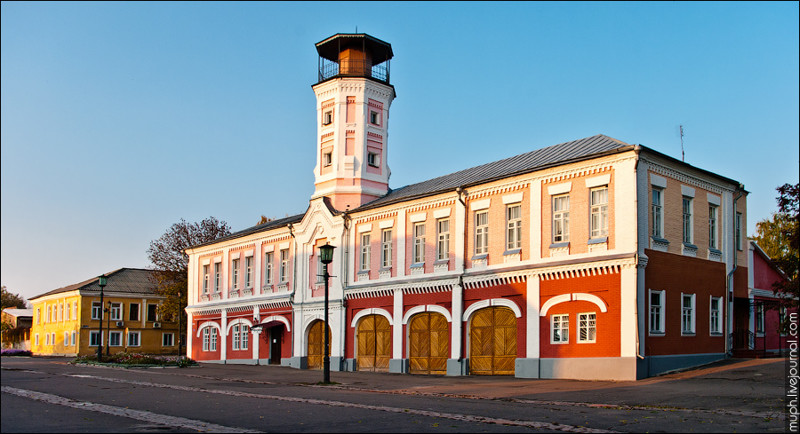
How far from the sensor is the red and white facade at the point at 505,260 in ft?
79.0

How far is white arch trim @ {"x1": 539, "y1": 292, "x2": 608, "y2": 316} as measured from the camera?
24094 millimetres

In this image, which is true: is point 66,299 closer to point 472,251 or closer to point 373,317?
point 373,317

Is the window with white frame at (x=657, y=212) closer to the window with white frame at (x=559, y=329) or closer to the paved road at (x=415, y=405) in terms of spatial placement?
the window with white frame at (x=559, y=329)

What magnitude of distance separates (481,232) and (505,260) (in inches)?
73.8

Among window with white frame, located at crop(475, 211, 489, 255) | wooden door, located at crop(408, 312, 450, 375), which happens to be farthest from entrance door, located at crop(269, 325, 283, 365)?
window with white frame, located at crop(475, 211, 489, 255)

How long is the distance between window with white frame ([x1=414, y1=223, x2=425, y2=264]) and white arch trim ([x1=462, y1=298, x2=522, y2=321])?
12.1ft

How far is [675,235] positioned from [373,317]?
47.1ft

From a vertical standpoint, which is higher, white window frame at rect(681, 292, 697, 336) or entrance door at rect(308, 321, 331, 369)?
white window frame at rect(681, 292, 697, 336)

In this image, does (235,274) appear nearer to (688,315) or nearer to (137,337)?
(688,315)

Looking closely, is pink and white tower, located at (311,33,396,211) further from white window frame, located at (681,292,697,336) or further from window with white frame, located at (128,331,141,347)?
window with white frame, located at (128,331,141,347)

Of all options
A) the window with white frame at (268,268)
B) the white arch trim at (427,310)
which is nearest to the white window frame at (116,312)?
the window with white frame at (268,268)

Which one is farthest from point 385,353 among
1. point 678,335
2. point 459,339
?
point 678,335

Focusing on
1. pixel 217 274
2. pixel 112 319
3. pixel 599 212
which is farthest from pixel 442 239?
pixel 112 319

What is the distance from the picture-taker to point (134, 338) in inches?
2714
